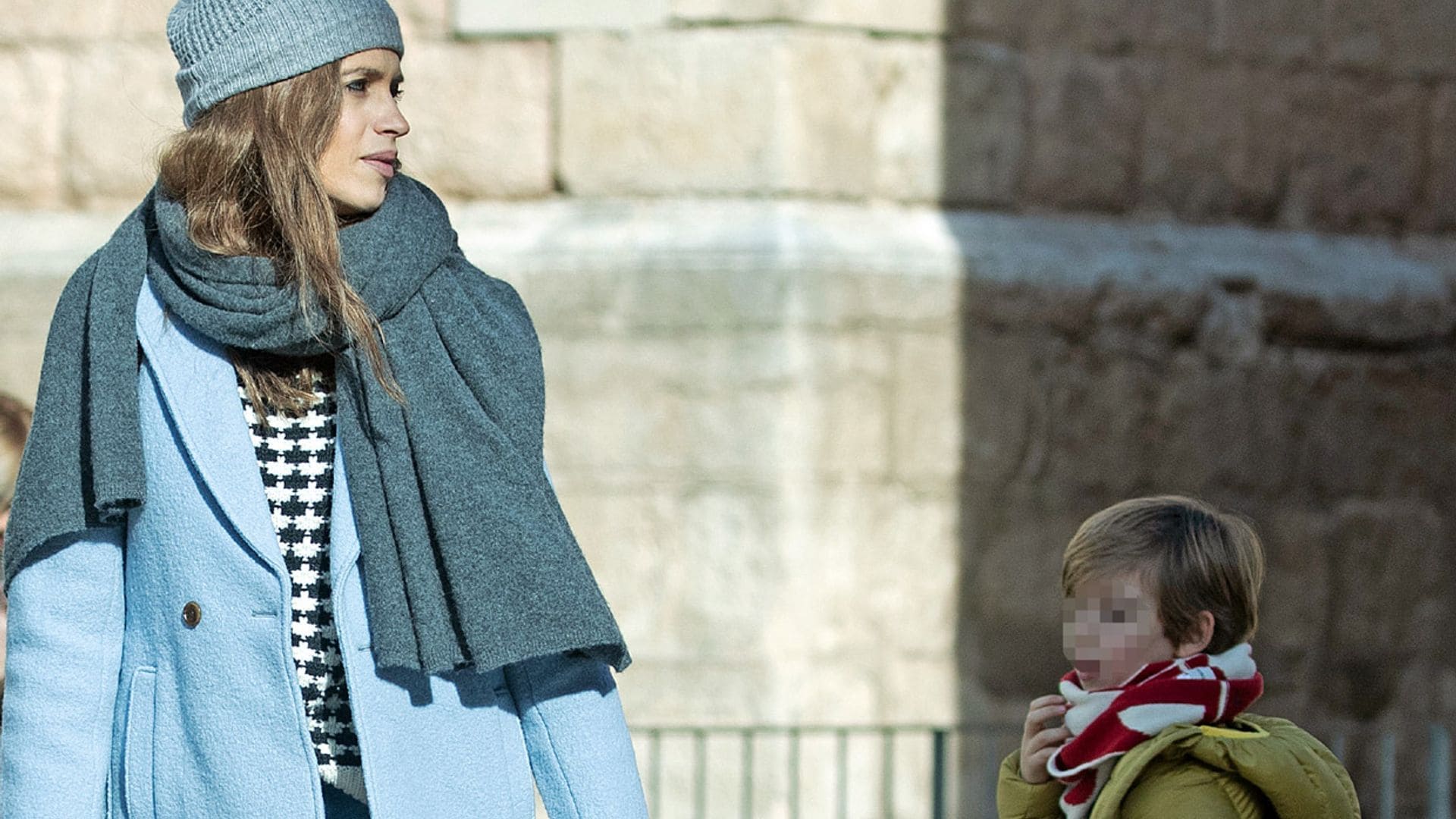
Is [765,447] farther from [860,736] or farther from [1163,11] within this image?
[1163,11]

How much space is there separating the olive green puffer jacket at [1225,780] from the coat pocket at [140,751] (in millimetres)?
1179

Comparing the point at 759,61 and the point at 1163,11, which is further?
the point at 1163,11

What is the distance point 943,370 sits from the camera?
5289 mm

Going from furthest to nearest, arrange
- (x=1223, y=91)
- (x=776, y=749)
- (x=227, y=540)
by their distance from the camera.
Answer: (x=1223, y=91), (x=776, y=749), (x=227, y=540)

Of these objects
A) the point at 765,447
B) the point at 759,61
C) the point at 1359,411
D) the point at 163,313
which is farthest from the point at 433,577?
the point at 1359,411

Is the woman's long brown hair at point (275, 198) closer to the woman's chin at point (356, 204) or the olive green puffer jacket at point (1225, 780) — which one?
the woman's chin at point (356, 204)

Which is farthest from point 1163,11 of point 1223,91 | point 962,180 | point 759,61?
point 759,61

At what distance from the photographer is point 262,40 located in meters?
2.55

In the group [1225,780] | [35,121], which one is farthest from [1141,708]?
[35,121]

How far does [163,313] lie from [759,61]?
9.46 ft

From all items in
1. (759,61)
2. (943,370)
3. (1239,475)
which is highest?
(759,61)

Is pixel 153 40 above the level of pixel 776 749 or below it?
above

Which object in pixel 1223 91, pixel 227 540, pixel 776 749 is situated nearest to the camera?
pixel 227 540

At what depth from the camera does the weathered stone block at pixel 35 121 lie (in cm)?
584
